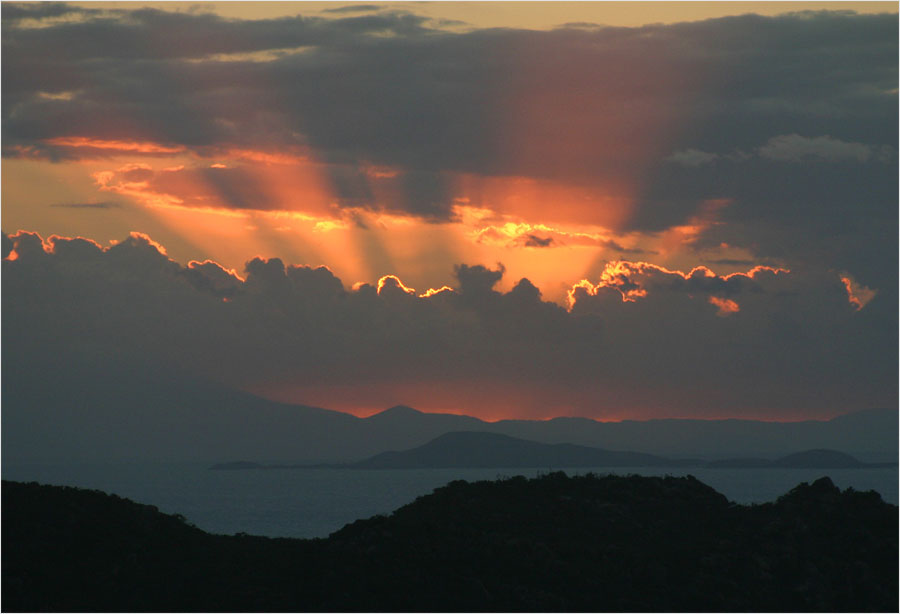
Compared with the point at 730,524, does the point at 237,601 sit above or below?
below

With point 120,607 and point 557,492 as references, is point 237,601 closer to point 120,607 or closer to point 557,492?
point 120,607

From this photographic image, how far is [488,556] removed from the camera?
47.5m

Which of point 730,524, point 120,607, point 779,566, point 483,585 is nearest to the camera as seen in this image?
point 120,607

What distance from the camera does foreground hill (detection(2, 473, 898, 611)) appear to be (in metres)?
44.0

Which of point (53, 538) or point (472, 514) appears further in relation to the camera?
point (472, 514)

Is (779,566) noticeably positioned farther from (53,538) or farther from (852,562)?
(53,538)

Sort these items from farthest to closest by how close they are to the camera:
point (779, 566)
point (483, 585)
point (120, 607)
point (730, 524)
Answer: point (730, 524)
point (779, 566)
point (483, 585)
point (120, 607)

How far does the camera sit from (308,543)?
2037 inches

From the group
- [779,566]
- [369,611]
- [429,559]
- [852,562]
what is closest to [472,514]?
[429,559]

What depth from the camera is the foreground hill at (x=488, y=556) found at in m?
44.0

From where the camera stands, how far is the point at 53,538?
47500 mm

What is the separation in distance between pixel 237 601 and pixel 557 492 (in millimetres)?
18696

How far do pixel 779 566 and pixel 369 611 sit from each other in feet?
61.8

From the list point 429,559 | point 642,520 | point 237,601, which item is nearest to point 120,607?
point 237,601
